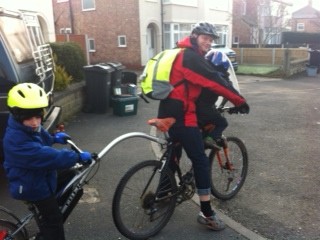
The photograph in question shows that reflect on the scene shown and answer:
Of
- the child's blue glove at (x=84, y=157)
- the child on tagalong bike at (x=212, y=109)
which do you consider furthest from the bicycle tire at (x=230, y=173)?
the child's blue glove at (x=84, y=157)

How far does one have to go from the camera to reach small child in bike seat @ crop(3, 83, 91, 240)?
252cm

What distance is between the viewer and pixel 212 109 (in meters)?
3.68

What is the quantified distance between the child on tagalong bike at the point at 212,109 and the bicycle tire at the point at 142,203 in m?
0.58

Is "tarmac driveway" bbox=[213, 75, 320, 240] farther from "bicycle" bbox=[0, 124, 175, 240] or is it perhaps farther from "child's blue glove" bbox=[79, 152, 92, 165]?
"child's blue glove" bbox=[79, 152, 92, 165]

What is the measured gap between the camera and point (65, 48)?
9391 mm

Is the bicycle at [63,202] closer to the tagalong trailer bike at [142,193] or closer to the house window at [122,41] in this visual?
the tagalong trailer bike at [142,193]

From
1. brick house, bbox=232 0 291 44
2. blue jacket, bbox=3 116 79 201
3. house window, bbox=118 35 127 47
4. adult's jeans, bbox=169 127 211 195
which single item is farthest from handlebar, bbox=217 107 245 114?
brick house, bbox=232 0 291 44

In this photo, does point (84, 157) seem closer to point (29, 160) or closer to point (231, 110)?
point (29, 160)

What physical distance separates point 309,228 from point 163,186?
150 cm

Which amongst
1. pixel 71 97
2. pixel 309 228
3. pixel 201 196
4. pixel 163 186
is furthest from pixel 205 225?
pixel 71 97

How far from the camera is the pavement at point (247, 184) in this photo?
3.65 metres

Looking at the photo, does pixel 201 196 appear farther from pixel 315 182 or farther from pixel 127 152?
pixel 127 152

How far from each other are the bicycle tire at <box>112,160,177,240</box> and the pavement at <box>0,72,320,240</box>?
17cm

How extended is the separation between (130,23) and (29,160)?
20.3 m
